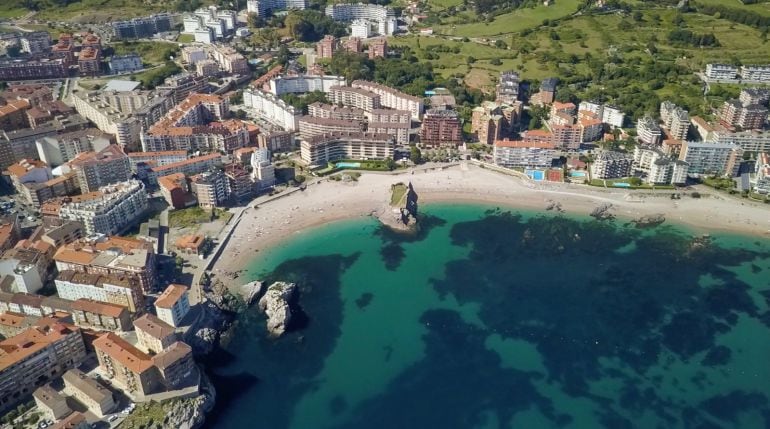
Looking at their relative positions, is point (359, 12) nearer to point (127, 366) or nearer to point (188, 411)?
point (127, 366)

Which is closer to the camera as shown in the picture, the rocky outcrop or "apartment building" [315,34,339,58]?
the rocky outcrop

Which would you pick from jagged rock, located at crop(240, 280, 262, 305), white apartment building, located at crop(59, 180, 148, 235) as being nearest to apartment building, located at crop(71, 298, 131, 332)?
jagged rock, located at crop(240, 280, 262, 305)

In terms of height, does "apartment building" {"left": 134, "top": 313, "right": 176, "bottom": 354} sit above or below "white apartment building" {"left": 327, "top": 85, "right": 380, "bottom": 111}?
below

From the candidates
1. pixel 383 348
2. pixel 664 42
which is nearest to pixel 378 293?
pixel 383 348

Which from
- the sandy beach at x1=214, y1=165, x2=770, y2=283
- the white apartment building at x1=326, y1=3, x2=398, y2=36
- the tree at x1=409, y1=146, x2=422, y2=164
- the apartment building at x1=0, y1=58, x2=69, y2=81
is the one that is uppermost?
the white apartment building at x1=326, y1=3, x2=398, y2=36

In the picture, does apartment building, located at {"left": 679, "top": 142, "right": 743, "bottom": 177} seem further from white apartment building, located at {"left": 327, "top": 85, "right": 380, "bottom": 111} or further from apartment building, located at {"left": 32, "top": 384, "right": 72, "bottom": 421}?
apartment building, located at {"left": 32, "top": 384, "right": 72, "bottom": 421}

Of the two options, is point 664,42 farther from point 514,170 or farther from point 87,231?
point 87,231

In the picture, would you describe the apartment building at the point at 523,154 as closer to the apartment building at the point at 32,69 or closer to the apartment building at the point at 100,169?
the apartment building at the point at 100,169
